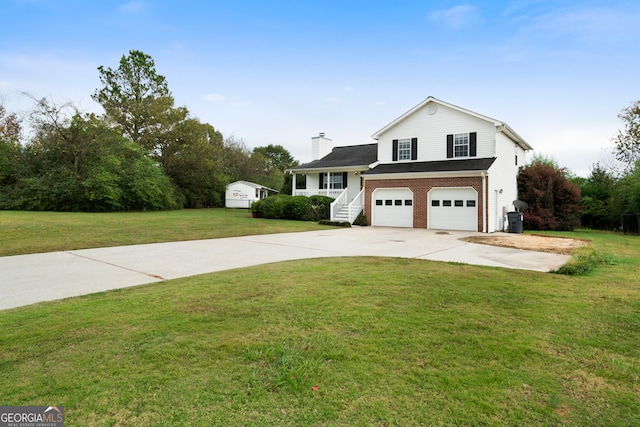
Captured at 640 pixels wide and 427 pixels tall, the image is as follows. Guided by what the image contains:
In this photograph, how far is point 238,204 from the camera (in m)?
43.2

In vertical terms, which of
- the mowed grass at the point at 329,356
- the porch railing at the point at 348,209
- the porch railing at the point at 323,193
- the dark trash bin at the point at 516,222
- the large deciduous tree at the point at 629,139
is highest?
the large deciduous tree at the point at 629,139

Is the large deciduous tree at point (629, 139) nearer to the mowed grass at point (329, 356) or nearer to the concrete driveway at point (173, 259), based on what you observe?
the concrete driveway at point (173, 259)

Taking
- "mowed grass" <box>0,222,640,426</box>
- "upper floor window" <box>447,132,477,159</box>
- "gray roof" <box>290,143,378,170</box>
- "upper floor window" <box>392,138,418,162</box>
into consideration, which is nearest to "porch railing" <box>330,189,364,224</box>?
"gray roof" <box>290,143,378,170</box>

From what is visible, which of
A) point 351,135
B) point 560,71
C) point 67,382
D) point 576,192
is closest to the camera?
point 67,382

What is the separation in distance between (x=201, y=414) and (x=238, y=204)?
42.0m

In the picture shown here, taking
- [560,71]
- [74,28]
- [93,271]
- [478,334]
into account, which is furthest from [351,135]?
[478,334]

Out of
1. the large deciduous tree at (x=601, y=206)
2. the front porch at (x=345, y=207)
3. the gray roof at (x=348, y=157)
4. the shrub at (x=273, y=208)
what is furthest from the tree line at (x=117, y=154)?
the large deciduous tree at (x=601, y=206)

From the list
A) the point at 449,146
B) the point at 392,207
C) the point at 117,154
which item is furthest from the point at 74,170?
the point at 449,146

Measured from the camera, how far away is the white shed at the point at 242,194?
42375mm

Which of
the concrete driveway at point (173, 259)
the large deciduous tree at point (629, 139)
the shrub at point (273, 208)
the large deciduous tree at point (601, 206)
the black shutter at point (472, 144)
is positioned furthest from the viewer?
the large deciduous tree at point (629, 139)

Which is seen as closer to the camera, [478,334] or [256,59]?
[478,334]

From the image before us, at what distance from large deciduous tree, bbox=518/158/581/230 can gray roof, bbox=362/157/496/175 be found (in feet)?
16.6

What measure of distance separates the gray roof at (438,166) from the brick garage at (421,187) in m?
0.50

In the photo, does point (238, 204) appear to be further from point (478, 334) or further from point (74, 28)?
point (478, 334)
